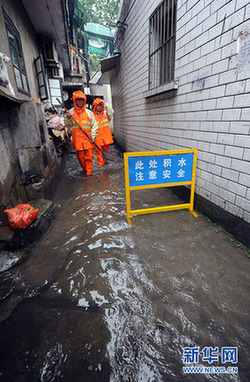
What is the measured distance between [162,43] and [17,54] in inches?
141

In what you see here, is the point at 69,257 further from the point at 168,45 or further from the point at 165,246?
the point at 168,45

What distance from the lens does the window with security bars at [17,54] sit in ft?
13.9

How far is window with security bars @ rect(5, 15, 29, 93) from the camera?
13.9 feet

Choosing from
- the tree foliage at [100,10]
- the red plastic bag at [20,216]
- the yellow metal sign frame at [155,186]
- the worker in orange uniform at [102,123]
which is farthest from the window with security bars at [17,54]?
the tree foliage at [100,10]

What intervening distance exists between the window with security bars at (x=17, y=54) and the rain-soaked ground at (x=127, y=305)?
417 centimetres

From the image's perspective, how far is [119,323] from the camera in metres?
1.54

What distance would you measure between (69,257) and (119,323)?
1063 millimetres

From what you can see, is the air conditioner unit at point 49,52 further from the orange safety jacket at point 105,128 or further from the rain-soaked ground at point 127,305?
the rain-soaked ground at point 127,305

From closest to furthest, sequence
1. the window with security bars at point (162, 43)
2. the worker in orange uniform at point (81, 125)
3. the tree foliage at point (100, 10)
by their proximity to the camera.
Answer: the window with security bars at point (162, 43), the worker in orange uniform at point (81, 125), the tree foliage at point (100, 10)

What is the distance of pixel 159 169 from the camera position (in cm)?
296

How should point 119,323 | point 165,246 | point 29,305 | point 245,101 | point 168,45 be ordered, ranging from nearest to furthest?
point 119,323
point 29,305
point 245,101
point 165,246
point 168,45

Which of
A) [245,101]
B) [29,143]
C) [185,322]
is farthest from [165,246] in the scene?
[29,143]

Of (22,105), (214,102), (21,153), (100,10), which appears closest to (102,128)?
(22,105)

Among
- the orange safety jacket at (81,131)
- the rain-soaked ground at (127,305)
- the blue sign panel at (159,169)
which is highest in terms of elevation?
the orange safety jacket at (81,131)
